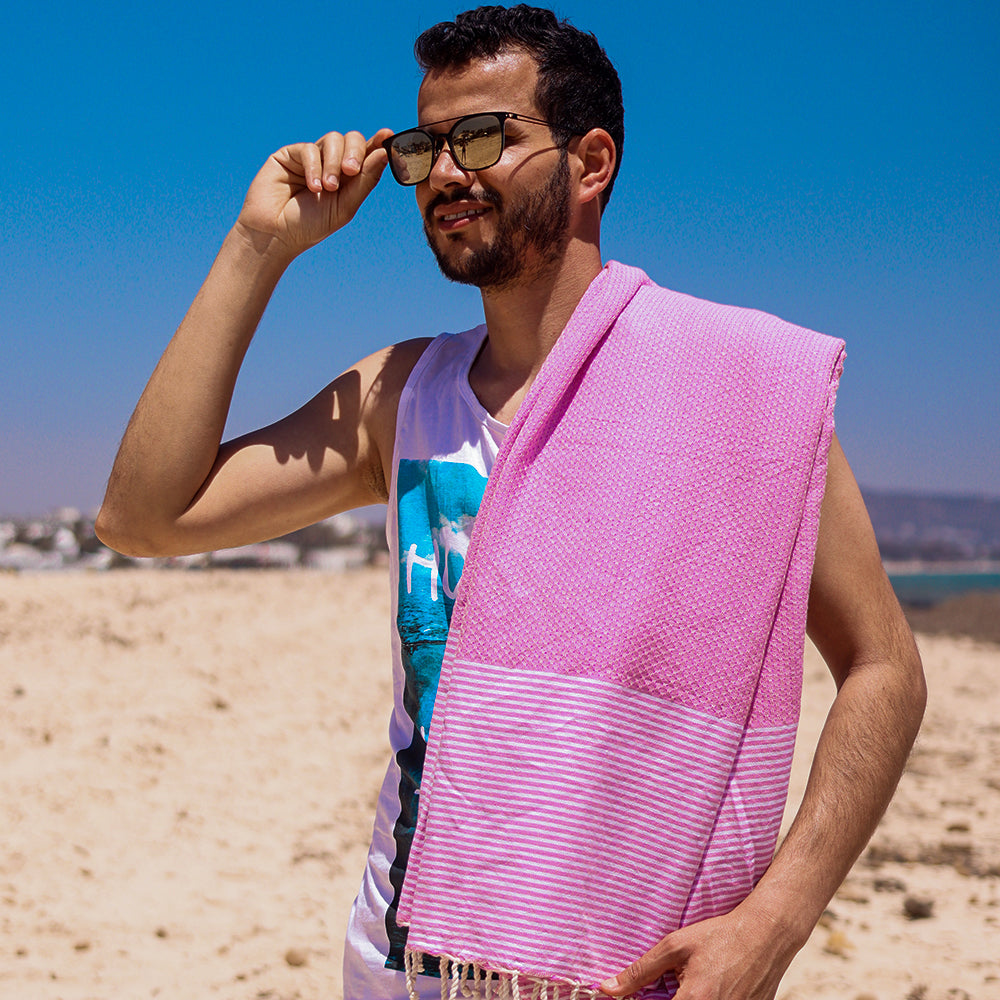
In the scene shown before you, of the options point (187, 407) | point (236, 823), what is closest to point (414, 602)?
point (187, 407)

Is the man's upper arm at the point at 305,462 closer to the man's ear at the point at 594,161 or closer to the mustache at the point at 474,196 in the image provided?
the mustache at the point at 474,196

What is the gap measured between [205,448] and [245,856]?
3990 mm

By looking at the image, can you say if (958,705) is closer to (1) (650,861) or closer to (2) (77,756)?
(2) (77,756)

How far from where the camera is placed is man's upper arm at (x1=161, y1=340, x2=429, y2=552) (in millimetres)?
1774

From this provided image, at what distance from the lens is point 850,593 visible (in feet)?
5.09

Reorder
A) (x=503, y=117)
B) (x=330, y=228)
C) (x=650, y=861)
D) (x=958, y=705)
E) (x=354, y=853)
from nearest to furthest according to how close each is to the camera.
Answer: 1. (x=650, y=861)
2. (x=503, y=117)
3. (x=330, y=228)
4. (x=354, y=853)
5. (x=958, y=705)

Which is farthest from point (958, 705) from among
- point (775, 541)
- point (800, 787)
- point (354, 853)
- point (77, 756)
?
point (775, 541)

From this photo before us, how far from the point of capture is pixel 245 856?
5.11 meters

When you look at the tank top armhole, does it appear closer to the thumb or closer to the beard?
the beard

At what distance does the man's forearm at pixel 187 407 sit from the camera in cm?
171

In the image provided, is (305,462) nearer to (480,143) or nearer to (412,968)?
(480,143)

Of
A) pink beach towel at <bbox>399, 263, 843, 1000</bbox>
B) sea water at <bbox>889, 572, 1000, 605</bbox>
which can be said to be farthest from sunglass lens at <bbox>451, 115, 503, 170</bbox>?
sea water at <bbox>889, 572, 1000, 605</bbox>

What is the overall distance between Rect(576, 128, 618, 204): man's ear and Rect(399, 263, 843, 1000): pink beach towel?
34 cm

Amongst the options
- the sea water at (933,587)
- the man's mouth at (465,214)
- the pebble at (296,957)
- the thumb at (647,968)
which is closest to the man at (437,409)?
the man's mouth at (465,214)
